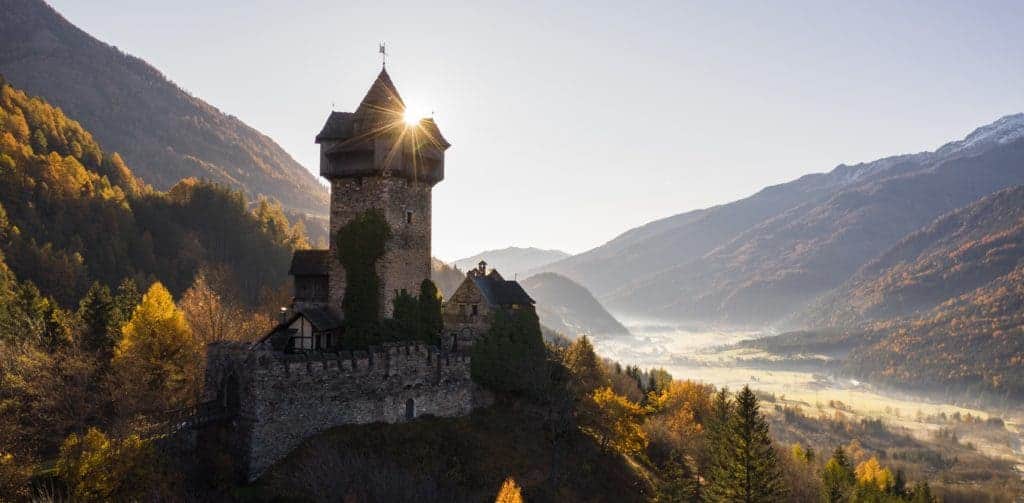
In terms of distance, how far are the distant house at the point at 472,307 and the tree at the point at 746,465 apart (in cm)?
1815

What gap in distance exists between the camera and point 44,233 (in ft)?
313

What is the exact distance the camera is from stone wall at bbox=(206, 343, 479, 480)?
108ft

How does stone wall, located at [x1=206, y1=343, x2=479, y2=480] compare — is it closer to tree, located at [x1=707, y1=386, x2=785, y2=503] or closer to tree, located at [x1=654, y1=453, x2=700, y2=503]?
tree, located at [x1=654, y1=453, x2=700, y2=503]

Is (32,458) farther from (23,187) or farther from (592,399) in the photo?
(23,187)

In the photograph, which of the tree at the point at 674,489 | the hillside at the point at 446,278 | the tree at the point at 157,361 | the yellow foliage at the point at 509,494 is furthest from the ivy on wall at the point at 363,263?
the hillside at the point at 446,278

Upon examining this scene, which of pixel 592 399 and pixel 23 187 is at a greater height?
pixel 23 187

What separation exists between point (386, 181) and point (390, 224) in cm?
289

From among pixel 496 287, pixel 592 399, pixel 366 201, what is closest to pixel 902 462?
pixel 592 399

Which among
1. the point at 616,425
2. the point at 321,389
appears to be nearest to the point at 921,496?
the point at 616,425

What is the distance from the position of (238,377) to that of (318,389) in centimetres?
508

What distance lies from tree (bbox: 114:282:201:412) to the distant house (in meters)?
18.1

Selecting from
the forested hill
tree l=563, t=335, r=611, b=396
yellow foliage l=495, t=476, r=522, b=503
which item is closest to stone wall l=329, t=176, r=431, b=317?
yellow foliage l=495, t=476, r=522, b=503

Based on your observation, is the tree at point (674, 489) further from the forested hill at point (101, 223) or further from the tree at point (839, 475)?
the forested hill at point (101, 223)

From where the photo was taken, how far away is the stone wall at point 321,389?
33.0m
